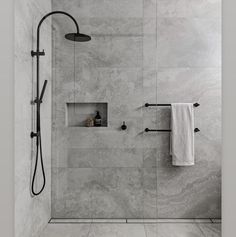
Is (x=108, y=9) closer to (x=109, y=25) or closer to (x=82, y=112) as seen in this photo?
(x=109, y=25)

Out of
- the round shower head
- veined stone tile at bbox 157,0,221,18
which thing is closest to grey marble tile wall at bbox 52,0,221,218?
veined stone tile at bbox 157,0,221,18

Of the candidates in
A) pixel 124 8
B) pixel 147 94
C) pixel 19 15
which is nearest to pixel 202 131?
pixel 147 94

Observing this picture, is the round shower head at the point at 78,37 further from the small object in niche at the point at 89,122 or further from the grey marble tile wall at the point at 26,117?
the small object in niche at the point at 89,122

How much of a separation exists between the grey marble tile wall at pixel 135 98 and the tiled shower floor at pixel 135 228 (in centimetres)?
11

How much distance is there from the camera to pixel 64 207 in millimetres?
2984

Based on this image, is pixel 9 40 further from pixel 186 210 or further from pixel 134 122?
pixel 186 210

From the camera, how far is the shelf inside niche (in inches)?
119

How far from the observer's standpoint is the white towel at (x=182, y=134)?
2867 mm

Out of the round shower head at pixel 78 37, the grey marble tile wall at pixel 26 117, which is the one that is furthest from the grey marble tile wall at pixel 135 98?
the grey marble tile wall at pixel 26 117

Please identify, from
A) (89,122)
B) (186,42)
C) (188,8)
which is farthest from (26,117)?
(188,8)

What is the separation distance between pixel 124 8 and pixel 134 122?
3.91 ft

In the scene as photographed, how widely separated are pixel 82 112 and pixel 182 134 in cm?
107

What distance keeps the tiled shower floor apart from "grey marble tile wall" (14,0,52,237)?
20cm

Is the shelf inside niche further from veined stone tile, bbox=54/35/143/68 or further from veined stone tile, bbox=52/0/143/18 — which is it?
veined stone tile, bbox=52/0/143/18
